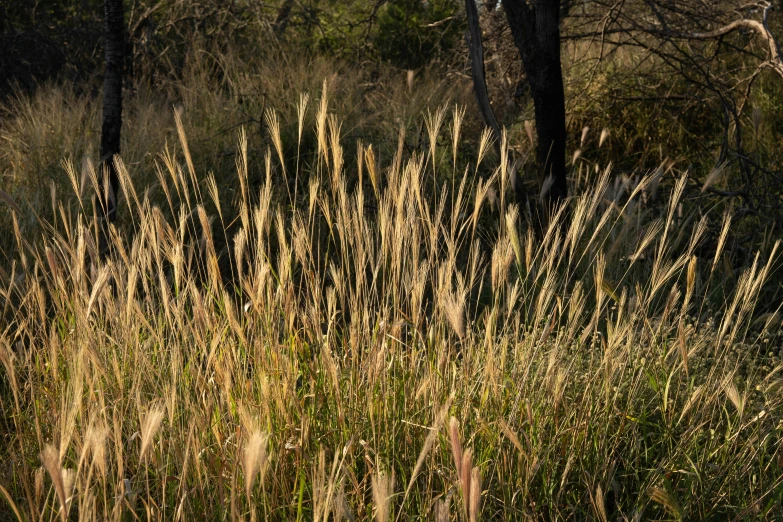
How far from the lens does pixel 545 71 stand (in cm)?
408

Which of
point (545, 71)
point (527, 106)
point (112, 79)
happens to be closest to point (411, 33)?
point (527, 106)

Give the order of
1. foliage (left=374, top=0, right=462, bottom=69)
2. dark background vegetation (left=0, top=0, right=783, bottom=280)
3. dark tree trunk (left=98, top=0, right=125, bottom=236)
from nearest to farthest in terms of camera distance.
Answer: dark tree trunk (left=98, top=0, right=125, bottom=236) → dark background vegetation (left=0, top=0, right=783, bottom=280) → foliage (left=374, top=0, right=462, bottom=69)

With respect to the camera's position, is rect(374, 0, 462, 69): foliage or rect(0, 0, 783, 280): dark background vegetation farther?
rect(374, 0, 462, 69): foliage

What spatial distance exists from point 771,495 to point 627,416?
0.42 metres

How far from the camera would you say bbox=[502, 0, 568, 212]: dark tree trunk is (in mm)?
4027

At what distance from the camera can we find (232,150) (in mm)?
5277

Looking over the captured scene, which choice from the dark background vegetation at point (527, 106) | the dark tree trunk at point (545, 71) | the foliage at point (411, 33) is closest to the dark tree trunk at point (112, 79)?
the dark background vegetation at point (527, 106)

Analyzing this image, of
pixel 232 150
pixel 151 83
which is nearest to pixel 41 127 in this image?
pixel 232 150

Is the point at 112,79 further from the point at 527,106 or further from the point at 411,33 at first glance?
the point at 411,33

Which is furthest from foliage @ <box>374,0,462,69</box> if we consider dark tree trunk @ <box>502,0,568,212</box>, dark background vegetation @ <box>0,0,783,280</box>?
dark tree trunk @ <box>502,0,568,212</box>

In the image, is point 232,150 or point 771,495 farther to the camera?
point 232,150

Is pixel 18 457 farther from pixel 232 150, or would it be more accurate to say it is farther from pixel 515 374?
pixel 232 150

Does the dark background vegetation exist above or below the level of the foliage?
below

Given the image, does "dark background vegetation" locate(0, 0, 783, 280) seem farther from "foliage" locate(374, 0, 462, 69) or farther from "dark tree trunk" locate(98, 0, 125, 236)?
"foliage" locate(374, 0, 462, 69)
